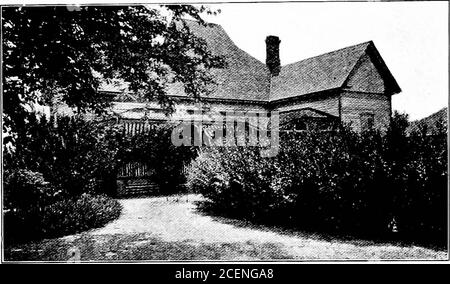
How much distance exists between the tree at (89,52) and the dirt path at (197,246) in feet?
7.94

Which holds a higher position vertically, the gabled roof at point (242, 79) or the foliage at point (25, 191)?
the gabled roof at point (242, 79)

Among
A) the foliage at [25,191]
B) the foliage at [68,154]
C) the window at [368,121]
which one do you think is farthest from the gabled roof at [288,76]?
the foliage at [25,191]

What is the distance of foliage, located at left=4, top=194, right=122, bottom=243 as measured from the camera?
22.7 feet

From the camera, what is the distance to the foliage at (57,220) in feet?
22.7

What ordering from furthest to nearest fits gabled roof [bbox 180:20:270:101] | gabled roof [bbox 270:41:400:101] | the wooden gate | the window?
gabled roof [bbox 270:41:400:101] → gabled roof [bbox 180:20:270:101] → the wooden gate → the window

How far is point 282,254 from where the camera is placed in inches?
230

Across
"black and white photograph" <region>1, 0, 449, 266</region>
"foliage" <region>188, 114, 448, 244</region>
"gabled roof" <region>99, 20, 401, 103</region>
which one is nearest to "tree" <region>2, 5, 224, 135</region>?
"black and white photograph" <region>1, 0, 449, 266</region>

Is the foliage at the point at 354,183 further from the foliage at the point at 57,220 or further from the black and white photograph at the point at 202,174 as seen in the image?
the foliage at the point at 57,220

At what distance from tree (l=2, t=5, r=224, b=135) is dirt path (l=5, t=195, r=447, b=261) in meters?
2.42

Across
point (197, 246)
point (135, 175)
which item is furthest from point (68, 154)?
point (197, 246)

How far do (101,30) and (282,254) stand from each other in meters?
5.21

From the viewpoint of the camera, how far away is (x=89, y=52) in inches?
262

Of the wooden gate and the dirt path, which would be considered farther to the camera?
the wooden gate

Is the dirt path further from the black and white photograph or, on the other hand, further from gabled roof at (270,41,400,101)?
gabled roof at (270,41,400,101)
